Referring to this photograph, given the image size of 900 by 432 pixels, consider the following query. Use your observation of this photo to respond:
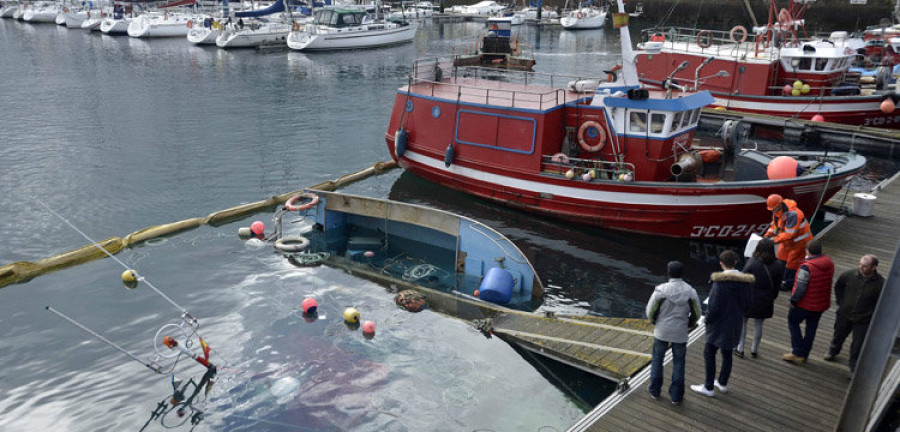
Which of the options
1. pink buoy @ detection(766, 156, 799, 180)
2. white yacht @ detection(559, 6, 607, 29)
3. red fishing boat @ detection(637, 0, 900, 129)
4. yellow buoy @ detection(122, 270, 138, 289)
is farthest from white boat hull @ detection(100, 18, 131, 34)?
pink buoy @ detection(766, 156, 799, 180)

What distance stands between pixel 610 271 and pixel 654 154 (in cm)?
350

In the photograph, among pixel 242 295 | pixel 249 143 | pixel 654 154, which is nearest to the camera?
pixel 242 295

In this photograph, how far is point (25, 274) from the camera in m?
15.8

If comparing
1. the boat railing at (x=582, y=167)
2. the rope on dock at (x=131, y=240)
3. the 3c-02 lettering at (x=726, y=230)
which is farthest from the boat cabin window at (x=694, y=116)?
the rope on dock at (x=131, y=240)

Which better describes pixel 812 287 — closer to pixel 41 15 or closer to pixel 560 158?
pixel 560 158

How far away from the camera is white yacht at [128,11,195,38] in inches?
2544

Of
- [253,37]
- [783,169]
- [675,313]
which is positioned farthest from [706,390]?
[253,37]

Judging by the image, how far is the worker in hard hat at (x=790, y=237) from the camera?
37.0 ft

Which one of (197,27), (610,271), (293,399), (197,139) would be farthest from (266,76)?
(293,399)

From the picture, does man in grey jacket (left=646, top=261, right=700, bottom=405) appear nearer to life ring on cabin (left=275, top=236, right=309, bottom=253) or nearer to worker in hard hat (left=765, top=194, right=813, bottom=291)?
worker in hard hat (left=765, top=194, right=813, bottom=291)

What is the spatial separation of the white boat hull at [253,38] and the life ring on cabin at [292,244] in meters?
45.8

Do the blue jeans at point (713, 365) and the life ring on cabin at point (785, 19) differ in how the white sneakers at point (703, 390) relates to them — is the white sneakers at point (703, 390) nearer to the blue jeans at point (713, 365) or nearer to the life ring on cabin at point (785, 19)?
the blue jeans at point (713, 365)

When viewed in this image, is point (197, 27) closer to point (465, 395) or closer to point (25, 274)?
point (25, 274)

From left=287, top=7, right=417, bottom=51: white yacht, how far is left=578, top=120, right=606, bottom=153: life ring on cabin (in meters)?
42.5
